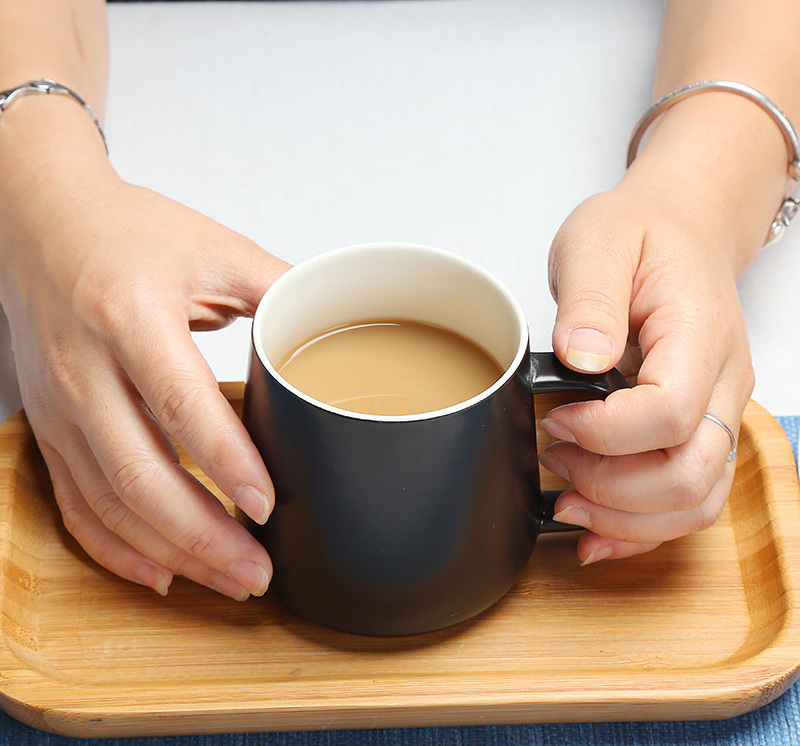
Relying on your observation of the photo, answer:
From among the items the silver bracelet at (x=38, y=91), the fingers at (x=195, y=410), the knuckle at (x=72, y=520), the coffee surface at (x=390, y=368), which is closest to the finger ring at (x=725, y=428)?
the coffee surface at (x=390, y=368)

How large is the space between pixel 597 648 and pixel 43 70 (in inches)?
22.5

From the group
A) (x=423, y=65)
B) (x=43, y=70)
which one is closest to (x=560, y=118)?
(x=423, y=65)

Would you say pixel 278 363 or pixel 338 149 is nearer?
pixel 278 363

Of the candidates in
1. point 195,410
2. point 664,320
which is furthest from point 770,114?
point 195,410

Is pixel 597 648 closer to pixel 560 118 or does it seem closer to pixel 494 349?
pixel 494 349

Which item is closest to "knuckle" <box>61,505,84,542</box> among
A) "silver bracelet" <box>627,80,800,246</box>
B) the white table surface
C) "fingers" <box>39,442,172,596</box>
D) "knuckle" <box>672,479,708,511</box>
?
"fingers" <box>39,442,172,596</box>

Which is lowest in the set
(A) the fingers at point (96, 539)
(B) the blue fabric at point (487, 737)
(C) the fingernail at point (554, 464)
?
(B) the blue fabric at point (487, 737)

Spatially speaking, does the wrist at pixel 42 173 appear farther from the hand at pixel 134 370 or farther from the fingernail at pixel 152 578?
the fingernail at pixel 152 578

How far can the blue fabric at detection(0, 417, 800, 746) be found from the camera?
0.49 meters

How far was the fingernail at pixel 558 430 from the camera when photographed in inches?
19.1

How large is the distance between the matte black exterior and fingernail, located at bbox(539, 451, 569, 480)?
0.04 metres

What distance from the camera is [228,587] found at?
1.64 ft

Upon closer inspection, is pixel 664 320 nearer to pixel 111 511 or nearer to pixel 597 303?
pixel 597 303

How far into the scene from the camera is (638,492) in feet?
1.62
